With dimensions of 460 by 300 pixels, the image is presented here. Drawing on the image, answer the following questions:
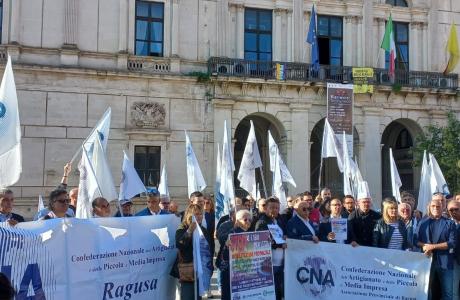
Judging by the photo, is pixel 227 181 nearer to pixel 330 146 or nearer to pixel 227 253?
pixel 227 253

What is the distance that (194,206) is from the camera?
842 centimetres

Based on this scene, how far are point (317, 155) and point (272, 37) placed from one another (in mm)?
7178

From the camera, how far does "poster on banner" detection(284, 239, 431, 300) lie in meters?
8.88

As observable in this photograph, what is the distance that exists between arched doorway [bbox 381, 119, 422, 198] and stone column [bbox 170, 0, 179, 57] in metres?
11.9

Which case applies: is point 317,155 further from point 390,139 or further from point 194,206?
point 194,206

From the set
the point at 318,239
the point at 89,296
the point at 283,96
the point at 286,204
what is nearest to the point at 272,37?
the point at 283,96

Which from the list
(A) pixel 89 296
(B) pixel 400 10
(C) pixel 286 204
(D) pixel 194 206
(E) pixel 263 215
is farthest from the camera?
(B) pixel 400 10

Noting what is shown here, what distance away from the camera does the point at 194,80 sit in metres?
25.4

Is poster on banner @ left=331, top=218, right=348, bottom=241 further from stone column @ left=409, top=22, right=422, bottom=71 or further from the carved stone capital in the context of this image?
stone column @ left=409, top=22, right=422, bottom=71

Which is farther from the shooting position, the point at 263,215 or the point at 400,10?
the point at 400,10

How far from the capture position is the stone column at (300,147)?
2627 centimetres

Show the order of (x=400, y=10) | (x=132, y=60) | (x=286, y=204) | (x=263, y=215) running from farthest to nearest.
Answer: (x=400, y=10) < (x=132, y=60) < (x=286, y=204) < (x=263, y=215)

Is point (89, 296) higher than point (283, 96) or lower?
lower

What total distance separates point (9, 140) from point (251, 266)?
4027 mm
